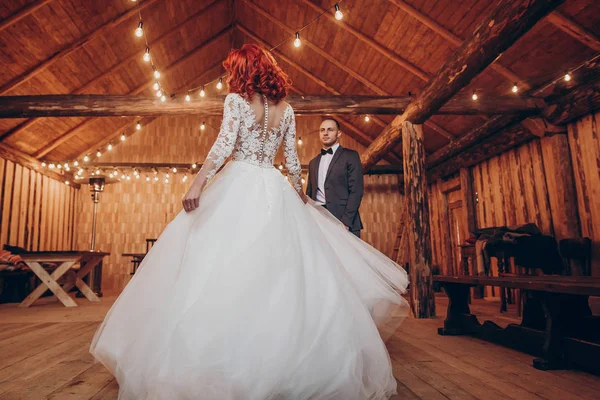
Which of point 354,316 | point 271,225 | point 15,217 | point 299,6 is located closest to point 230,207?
point 271,225

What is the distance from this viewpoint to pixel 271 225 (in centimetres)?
178

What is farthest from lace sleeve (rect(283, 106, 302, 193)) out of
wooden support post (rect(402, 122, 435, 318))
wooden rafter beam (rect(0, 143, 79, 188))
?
wooden rafter beam (rect(0, 143, 79, 188))

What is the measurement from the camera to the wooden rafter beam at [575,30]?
4402 mm

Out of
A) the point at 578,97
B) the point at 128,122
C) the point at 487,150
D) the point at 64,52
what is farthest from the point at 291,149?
the point at 128,122

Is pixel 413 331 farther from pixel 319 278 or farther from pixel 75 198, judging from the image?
pixel 75 198

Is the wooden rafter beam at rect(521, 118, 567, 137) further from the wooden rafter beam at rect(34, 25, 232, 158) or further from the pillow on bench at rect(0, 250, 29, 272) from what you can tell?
the pillow on bench at rect(0, 250, 29, 272)

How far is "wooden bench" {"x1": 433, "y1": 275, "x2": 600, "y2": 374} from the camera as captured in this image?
2115 millimetres

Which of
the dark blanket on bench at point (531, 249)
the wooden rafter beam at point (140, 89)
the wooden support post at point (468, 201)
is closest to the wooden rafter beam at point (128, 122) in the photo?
the wooden rafter beam at point (140, 89)

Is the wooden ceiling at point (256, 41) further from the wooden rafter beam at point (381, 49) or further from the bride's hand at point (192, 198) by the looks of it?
the bride's hand at point (192, 198)

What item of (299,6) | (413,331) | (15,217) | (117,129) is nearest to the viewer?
(413,331)

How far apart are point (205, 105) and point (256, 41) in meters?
3.50

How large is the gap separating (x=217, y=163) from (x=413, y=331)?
103 inches

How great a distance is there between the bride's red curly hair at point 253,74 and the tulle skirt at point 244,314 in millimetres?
387

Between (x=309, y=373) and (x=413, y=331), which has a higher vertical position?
(x=309, y=373)
